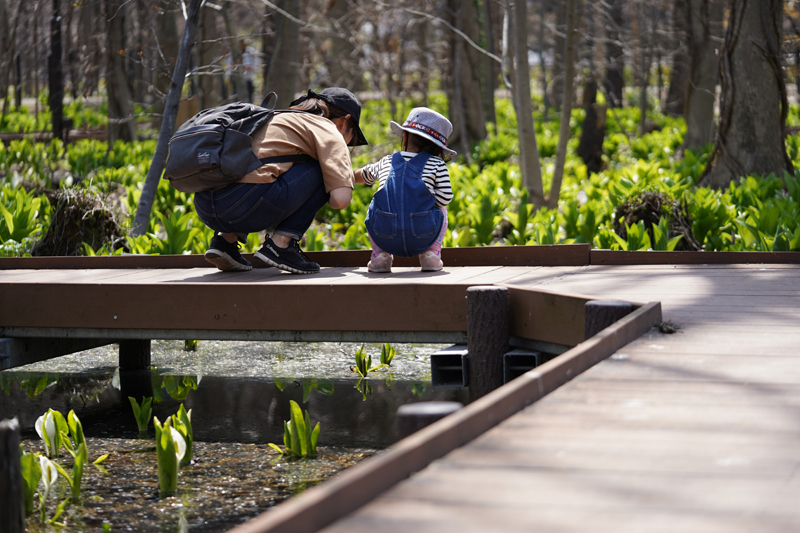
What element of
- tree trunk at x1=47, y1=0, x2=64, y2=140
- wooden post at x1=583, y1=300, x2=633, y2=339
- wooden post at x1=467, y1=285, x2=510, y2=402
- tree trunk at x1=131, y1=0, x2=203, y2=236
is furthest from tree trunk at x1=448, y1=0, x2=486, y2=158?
wooden post at x1=583, y1=300, x2=633, y2=339

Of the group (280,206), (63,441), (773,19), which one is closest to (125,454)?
(63,441)

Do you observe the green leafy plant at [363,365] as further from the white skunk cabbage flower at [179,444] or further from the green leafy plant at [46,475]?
the green leafy plant at [46,475]

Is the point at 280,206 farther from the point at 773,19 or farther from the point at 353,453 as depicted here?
the point at 773,19

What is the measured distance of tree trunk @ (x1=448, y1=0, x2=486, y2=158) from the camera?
40.5 ft

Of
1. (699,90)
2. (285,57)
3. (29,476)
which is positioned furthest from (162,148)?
(699,90)

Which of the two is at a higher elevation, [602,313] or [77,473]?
[602,313]

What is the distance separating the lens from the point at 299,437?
355 centimetres

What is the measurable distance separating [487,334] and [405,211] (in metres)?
0.85

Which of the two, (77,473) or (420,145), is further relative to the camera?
(420,145)

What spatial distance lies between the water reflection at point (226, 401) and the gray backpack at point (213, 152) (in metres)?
1.23

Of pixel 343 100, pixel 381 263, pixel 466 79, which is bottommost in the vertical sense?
pixel 381 263

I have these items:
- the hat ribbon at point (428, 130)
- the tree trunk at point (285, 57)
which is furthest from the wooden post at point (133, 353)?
the tree trunk at point (285, 57)

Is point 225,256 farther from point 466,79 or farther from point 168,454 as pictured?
point 466,79

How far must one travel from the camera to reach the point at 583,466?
5.23 ft
